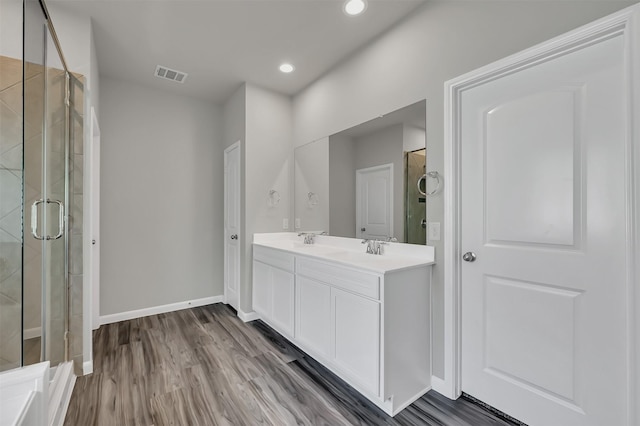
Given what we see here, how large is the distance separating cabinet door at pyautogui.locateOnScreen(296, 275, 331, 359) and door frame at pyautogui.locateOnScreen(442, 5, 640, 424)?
0.76m

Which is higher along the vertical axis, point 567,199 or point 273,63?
point 273,63

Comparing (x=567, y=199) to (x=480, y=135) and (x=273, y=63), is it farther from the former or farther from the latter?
(x=273, y=63)

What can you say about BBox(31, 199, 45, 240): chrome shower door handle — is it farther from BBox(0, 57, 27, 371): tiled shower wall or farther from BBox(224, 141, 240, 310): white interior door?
BBox(224, 141, 240, 310): white interior door

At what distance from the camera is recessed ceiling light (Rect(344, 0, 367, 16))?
77.1 inches

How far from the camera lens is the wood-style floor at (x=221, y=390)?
5.38 ft

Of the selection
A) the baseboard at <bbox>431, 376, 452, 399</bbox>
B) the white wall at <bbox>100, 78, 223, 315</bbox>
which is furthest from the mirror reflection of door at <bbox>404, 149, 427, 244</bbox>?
the white wall at <bbox>100, 78, 223, 315</bbox>

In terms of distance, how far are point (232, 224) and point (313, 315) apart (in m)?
1.73

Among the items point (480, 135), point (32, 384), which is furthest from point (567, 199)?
point (32, 384)

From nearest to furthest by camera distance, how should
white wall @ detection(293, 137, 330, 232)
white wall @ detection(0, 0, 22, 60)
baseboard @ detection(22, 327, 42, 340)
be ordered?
white wall @ detection(0, 0, 22, 60) → baseboard @ detection(22, 327, 42, 340) → white wall @ detection(293, 137, 330, 232)

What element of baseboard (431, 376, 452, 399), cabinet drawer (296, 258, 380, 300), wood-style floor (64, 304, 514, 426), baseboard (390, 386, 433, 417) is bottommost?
wood-style floor (64, 304, 514, 426)

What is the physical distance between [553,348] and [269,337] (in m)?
2.12

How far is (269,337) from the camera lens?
8.84ft

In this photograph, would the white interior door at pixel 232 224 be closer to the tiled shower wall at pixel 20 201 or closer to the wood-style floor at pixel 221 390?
the wood-style floor at pixel 221 390

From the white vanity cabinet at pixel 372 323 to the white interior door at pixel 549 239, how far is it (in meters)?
0.29
